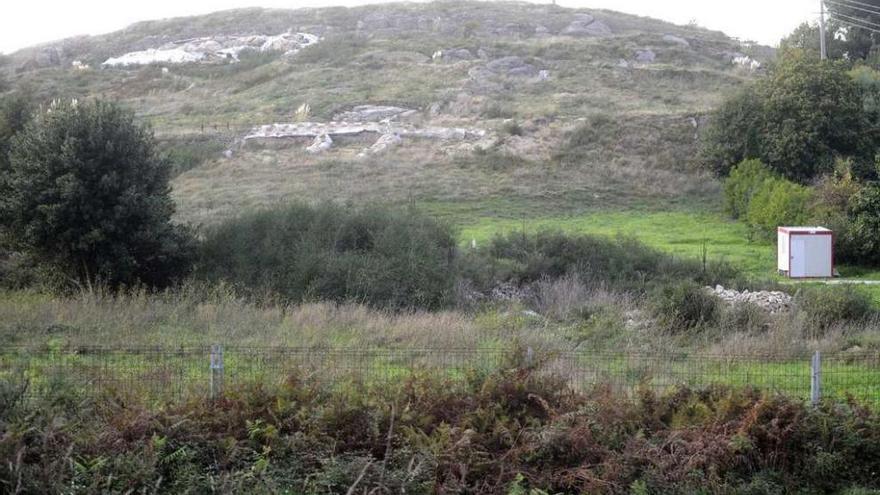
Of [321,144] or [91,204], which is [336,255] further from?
[321,144]

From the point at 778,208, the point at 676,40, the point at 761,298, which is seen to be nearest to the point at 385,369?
the point at 761,298

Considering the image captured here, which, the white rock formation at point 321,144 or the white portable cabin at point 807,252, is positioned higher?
the white rock formation at point 321,144

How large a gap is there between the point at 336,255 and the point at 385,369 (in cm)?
1109

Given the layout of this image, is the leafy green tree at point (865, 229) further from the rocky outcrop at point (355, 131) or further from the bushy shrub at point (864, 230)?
the rocky outcrop at point (355, 131)

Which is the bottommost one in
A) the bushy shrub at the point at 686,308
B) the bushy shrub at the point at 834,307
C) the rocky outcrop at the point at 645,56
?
the bushy shrub at the point at 834,307

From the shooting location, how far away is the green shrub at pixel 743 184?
115 ft

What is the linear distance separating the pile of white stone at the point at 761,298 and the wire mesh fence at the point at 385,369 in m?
7.19

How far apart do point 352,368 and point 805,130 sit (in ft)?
99.7

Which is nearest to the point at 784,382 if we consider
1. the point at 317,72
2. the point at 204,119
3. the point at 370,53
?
the point at 204,119

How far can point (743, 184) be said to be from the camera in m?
35.6

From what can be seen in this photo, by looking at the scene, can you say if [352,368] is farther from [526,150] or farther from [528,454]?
[526,150]

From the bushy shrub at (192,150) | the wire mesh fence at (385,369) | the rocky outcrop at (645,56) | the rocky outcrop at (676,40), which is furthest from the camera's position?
the rocky outcrop at (676,40)

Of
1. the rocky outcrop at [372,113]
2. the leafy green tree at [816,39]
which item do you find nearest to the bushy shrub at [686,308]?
the rocky outcrop at [372,113]

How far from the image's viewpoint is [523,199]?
37188 mm
